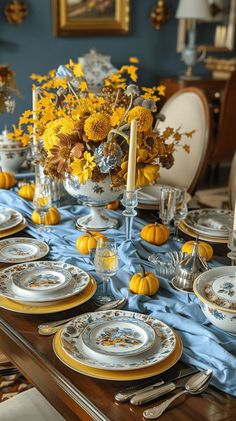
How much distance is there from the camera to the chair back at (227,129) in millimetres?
4453

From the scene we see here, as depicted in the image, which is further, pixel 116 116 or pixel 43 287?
pixel 116 116

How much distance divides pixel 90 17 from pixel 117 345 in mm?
3988

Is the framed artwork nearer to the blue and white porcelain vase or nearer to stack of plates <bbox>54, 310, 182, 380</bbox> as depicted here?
the blue and white porcelain vase

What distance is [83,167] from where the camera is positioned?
5.08 ft

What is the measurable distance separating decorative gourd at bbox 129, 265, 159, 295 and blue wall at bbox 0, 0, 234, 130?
130 inches

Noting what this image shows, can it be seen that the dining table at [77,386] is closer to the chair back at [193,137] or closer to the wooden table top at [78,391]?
the wooden table top at [78,391]

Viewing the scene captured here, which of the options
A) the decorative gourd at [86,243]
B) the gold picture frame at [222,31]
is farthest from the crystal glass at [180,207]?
the gold picture frame at [222,31]

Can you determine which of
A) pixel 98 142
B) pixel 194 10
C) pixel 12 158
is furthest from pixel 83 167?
pixel 194 10

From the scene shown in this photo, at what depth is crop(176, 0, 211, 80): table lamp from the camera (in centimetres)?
466

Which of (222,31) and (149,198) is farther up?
(222,31)

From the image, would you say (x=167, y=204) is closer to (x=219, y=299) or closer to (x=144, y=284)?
(x=144, y=284)

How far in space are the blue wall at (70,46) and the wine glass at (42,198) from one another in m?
2.67

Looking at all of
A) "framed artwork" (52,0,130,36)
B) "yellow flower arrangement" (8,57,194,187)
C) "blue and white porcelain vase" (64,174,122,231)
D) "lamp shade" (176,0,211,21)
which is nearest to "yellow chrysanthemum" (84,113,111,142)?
"yellow flower arrangement" (8,57,194,187)

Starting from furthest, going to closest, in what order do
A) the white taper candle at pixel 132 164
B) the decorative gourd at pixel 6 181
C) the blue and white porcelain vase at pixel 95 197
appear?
the decorative gourd at pixel 6 181
the blue and white porcelain vase at pixel 95 197
the white taper candle at pixel 132 164
